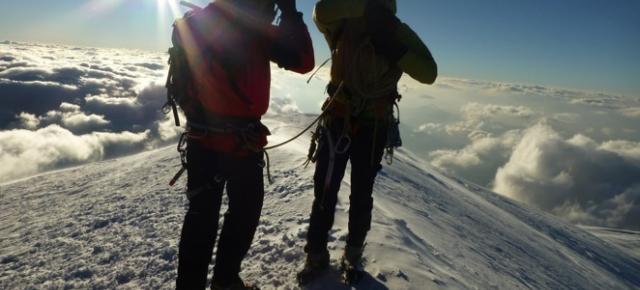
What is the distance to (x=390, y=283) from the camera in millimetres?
3863

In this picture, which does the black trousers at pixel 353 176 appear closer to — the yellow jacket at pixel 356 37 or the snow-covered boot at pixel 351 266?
the snow-covered boot at pixel 351 266

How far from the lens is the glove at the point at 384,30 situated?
3223 millimetres

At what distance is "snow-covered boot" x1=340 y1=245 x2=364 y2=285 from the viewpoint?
3.73 meters

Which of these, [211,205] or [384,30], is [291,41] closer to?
[384,30]

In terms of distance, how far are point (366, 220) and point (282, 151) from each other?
7.33 metres

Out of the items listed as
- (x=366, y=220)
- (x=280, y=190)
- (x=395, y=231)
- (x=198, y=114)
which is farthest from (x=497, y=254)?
(x=198, y=114)

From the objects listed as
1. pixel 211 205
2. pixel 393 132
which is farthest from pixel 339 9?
pixel 211 205

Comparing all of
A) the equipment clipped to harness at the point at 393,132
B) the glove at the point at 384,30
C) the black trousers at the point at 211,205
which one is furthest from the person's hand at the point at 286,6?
the equipment clipped to harness at the point at 393,132

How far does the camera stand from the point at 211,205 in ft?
9.53

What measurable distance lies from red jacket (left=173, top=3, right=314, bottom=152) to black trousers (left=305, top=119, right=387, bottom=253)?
3.71 ft

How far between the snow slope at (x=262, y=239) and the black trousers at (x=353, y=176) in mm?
530

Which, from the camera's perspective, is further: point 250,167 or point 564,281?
point 564,281

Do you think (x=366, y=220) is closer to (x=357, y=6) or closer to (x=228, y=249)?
(x=228, y=249)

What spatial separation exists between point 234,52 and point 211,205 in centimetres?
119
